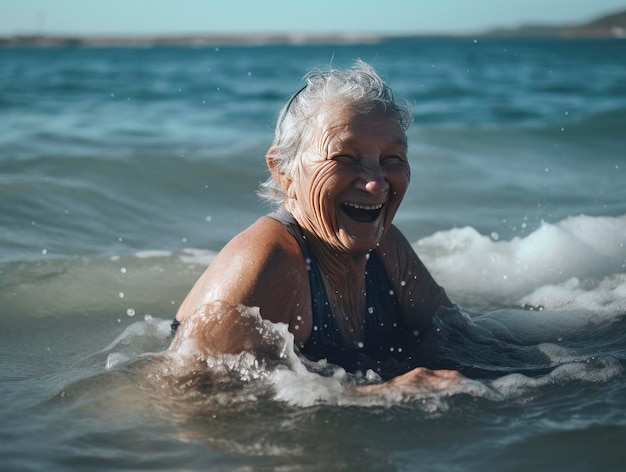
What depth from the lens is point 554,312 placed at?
16.0ft

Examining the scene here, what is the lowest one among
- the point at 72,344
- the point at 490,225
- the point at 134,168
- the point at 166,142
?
the point at 72,344

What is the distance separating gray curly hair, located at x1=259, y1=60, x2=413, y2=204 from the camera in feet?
12.1

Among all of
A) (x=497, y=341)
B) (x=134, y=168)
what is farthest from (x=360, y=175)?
(x=134, y=168)

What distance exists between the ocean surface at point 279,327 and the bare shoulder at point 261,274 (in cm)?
13

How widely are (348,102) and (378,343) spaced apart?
1045mm

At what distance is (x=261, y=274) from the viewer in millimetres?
3508

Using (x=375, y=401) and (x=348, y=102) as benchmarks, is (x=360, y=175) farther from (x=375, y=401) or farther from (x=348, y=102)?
(x=375, y=401)

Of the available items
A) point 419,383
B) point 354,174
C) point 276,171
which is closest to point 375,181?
point 354,174

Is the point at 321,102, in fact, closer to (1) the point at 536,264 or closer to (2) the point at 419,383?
(2) the point at 419,383

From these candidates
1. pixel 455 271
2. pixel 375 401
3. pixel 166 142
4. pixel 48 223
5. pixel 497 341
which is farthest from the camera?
pixel 166 142

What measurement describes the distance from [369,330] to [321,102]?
3.25ft

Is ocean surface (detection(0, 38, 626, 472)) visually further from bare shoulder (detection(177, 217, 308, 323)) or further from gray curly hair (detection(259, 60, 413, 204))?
gray curly hair (detection(259, 60, 413, 204))

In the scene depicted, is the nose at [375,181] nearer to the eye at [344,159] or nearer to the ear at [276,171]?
the eye at [344,159]

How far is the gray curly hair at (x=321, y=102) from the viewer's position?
3.70 metres
